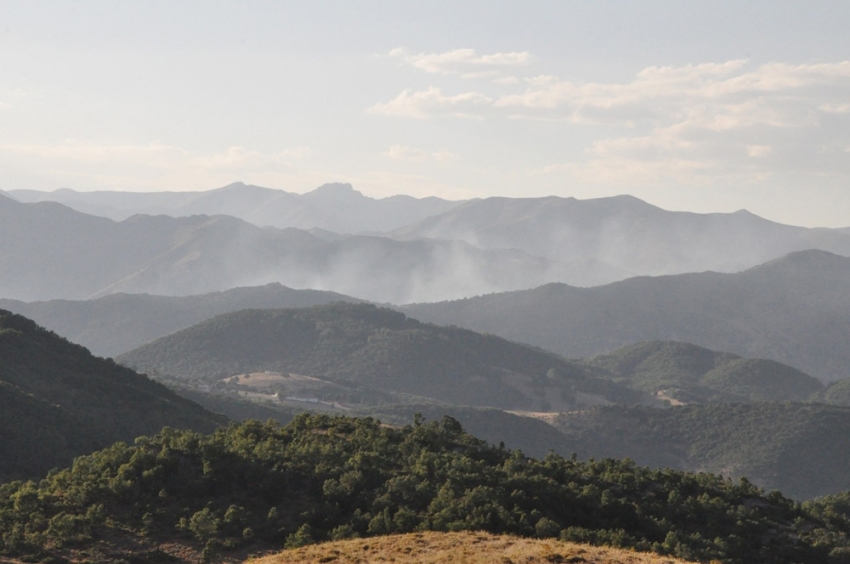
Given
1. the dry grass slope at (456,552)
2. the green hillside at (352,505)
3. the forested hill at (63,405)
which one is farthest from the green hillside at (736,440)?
the dry grass slope at (456,552)

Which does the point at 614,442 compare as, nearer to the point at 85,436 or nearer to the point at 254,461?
the point at 85,436

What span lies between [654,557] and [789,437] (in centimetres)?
12474

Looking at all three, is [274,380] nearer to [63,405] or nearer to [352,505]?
[63,405]

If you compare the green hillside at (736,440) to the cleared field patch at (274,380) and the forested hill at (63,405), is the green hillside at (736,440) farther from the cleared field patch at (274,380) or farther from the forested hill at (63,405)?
the forested hill at (63,405)

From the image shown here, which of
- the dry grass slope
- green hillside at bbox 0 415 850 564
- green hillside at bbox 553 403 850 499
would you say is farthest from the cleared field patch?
the dry grass slope

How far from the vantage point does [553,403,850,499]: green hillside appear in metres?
138

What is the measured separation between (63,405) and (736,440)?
339ft

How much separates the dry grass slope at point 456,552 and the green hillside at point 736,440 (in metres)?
110

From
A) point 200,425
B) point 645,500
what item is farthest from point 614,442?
point 645,500

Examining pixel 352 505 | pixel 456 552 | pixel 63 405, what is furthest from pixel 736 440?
pixel 456 552

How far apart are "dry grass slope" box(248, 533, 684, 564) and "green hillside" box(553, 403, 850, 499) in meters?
110

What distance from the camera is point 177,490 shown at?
41125mm

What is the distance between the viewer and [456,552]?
3108cm

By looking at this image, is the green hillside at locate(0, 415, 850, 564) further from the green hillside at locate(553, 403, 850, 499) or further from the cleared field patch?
the cleared field patch
